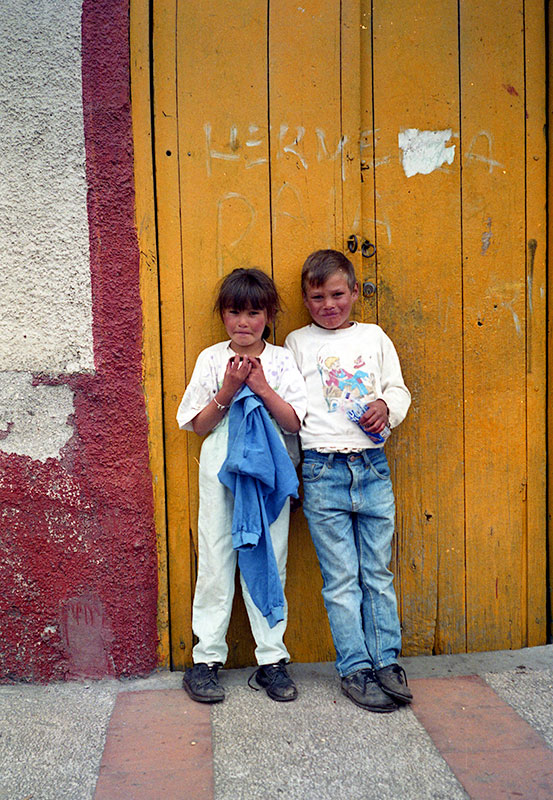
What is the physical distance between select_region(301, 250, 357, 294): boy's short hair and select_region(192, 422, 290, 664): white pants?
2.01 feet

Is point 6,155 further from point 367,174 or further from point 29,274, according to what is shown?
point 367,174

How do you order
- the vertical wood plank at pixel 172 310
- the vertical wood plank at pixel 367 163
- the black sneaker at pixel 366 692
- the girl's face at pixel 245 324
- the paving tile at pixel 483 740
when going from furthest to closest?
the vertical wood plank at pixel 367 163 → the vertical wood plank at pixel 172 310 → the girl's face at pixel 245 324 → the black sneaker at pixel 366 692 → the paving tile at pixel 483 740

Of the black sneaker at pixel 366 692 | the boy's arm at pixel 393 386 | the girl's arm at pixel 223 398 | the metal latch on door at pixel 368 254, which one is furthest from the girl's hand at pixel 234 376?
the black sneaker at pixel 366 692

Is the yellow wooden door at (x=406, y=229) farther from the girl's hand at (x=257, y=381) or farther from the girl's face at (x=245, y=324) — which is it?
the girl's hand at (x=257, y=381)

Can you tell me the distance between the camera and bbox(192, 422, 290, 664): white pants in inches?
92.5

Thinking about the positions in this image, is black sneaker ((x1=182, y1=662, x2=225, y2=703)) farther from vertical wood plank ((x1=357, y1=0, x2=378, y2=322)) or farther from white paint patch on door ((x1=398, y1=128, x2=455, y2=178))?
white paint patch on door ((x1=398, y1=128, x2=455, y2=178))

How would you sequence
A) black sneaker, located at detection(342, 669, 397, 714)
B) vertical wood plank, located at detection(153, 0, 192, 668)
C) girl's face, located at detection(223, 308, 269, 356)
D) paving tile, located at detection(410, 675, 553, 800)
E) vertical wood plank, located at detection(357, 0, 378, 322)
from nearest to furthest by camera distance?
1. paving tile, located at detection(410, 675, 553, 800)
2. black sneaker, located at detection(342, 669, 397, 714)
3. girl's face, located at detection(223, 308, 269, 356)
4. vertical wood plank, located at detection(153, 0, 192, 668)
5. vertical wood plank, located at detection(357, 0, 378, 322)

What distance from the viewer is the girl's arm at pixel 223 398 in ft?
7.26

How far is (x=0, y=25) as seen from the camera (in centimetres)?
229

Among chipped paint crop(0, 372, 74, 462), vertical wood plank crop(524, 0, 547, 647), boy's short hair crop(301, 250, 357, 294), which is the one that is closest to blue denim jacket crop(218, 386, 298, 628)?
boy's short hair crop(301, 250, 357, 294)

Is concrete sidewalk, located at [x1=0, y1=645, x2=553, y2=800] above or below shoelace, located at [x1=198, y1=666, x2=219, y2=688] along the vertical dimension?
below

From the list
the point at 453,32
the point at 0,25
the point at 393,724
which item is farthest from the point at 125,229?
the point at 393,724

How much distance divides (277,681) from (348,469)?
2.64 ft

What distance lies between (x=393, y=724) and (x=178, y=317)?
1.62 meters
